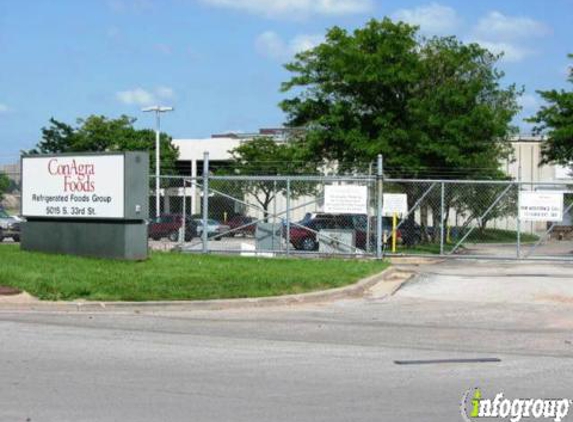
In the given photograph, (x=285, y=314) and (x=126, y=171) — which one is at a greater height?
(x=126, y=171)

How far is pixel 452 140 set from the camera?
2958 cm

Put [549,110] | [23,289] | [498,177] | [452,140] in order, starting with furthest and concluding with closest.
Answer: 1. [498,177]
2. [549,110]
3. [452,140]
4. [23,289]

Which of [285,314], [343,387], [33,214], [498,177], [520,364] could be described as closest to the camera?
[343,387]

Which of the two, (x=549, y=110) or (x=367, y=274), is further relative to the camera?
(x=549, y=110)

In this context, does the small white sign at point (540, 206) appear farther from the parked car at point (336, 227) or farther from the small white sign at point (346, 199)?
the parked car at point (336, 227)

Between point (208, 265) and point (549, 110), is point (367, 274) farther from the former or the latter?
point (549, 110)

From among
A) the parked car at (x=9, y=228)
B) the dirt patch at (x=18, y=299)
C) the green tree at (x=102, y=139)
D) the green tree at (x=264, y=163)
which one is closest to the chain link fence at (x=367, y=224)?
the green tree at (x=264, y=163)

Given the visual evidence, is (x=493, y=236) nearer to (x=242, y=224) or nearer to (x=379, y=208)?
(x=242, y=224)

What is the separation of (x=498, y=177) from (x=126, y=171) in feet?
70.7

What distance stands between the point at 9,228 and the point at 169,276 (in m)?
17.7

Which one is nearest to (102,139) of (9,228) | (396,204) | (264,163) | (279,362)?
(264,163)

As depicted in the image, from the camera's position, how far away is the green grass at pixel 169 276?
14017 mm

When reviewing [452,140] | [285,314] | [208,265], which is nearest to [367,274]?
[208,265]

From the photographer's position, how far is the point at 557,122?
3114 centimetres
